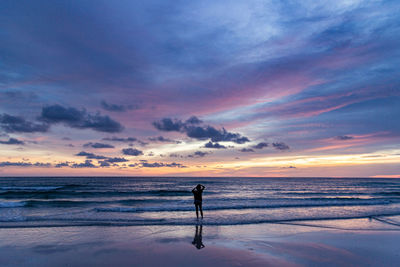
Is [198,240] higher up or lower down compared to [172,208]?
higher up

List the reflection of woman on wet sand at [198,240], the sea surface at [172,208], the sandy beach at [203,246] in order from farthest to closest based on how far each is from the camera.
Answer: the sea surface at [172,208]
the reflection of woman on wet sand at [198,240]
the sandy beach at [203,246]

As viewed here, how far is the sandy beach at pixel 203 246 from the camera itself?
8148 mm

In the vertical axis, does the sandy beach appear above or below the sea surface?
above

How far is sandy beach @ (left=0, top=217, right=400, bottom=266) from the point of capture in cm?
815

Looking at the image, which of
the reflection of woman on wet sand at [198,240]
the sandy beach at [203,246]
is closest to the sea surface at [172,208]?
the sandy beach at [203,246]

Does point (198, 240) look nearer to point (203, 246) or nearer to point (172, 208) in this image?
point (203, 246)

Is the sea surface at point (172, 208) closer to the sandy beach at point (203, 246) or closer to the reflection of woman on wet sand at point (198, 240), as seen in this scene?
the sandy beach at point (203, 246)

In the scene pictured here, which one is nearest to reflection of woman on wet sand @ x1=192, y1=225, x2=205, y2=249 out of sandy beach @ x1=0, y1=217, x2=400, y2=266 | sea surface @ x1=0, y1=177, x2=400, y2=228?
sandy beach @ x1=0, y1=217, x2=400, y2=266

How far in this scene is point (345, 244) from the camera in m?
10.1

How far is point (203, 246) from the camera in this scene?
9.74 metres

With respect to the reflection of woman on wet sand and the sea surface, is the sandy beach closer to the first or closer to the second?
the reflection of woman on wet sand

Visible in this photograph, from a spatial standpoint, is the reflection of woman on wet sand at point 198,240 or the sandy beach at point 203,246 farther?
the reflection of woman on wet sand at point 198,240

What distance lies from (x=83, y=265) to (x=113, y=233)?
165 inches


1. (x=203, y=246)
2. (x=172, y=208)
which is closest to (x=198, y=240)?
(x=203, y=246)
